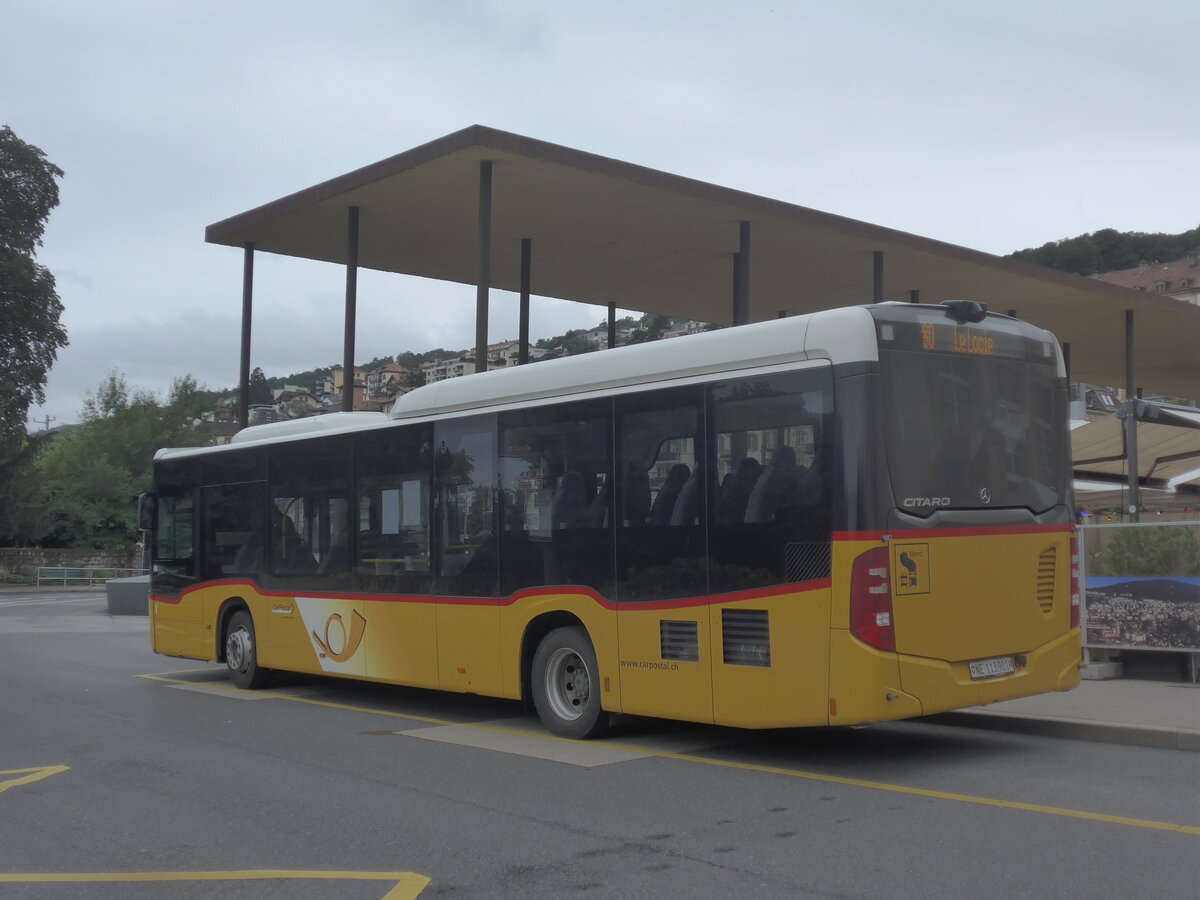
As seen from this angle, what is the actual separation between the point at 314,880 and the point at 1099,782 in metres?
5.01

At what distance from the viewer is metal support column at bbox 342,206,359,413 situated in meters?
21.1

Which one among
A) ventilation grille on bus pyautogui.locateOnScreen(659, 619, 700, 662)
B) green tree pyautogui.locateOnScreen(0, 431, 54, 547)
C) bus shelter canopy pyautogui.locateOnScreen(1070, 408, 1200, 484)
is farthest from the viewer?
green tree pyautogui.locateOnScreen(0, 431, 54, 547)

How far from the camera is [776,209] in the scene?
68.8 feet

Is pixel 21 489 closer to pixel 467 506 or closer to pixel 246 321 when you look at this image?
pixel 246 321

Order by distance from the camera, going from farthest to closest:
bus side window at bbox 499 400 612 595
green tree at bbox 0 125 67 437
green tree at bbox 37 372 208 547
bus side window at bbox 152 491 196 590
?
green tree at bbox 37 372 208 547, green tree at bbox 0 125 67 437, bus side window at bbox 152 491 196 590, bus side window at bbox 499 400 612 595

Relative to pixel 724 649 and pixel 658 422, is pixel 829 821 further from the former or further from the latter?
pixel 658 422

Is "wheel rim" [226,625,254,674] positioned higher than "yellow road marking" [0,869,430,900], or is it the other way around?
"wheel rim" [226,625,254,674]

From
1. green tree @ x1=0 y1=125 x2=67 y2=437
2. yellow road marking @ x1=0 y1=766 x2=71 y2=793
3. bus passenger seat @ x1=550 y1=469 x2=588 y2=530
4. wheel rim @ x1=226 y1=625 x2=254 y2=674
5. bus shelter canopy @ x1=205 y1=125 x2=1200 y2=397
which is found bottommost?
yellow road marking @ x1=0 y1=766 x2=71 y2=793

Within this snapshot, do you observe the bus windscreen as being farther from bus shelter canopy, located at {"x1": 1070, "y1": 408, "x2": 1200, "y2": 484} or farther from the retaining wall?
the retaining wall

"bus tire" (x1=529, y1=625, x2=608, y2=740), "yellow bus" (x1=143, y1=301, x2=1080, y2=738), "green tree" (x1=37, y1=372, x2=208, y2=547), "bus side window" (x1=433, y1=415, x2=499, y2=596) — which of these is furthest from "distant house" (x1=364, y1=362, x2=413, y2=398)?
"bus tire" (x1=529, y1=625, x2=608, y2=740)

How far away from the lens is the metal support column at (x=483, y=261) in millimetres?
18344

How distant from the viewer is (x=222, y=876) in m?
6.21

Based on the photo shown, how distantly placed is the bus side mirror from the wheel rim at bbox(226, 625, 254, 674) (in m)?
2.29

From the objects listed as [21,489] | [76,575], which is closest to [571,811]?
[76,575]
